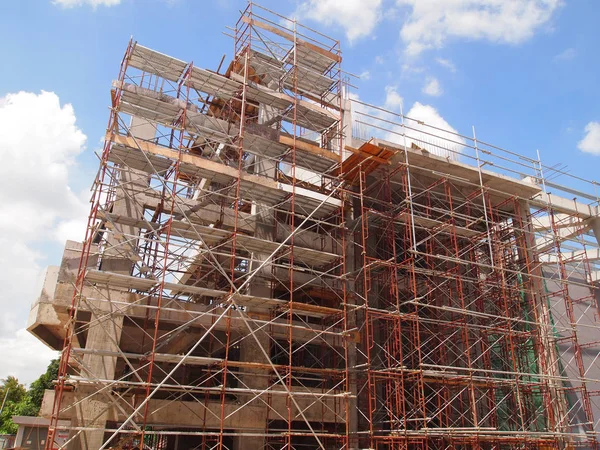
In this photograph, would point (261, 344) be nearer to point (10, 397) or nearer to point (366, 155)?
point (366, 155)

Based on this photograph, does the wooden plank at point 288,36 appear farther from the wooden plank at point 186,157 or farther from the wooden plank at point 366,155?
the wooden plank at point 186,157

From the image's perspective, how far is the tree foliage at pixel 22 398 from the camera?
41.2 metres

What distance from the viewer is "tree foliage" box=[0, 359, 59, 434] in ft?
→ 135

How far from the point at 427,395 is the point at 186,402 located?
38.7ft

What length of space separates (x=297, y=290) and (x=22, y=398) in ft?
137

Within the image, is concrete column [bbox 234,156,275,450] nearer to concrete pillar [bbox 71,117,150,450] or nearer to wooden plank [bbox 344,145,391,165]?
wooden plank [bbox 344,145,391,165]

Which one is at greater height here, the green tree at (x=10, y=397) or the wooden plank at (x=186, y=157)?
the wooden plank at (x=186, y=157)

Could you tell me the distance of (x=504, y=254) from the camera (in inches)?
1024

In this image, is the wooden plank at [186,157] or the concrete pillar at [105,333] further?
the wooden plank at [186,157]

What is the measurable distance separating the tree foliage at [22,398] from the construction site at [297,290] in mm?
23148

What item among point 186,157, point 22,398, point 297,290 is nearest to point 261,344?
point 297,290

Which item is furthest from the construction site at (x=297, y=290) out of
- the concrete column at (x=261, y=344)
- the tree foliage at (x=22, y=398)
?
the tree foliage at (x=22, y=398)

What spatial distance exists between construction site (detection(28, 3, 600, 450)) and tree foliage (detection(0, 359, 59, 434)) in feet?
75.9

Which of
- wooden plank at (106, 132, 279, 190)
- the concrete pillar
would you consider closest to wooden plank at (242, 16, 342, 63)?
wooden plank at (106, 132, 279, 190)
